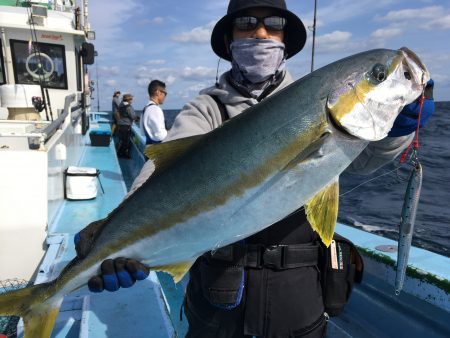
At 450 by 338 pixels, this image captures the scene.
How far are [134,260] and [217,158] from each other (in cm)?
72

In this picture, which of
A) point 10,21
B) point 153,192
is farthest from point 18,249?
point 10,21

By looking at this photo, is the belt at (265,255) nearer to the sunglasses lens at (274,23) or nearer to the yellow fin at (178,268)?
the yellow fin at (178,268)

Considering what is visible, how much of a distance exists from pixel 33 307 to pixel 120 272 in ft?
2.14

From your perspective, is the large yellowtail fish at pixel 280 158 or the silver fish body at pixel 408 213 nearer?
the large yellowtail fish at pixel 280 158

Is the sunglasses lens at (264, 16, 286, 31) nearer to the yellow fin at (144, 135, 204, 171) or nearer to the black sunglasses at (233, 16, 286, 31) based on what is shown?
the black sunglasses at (233, 16, 286, 31)

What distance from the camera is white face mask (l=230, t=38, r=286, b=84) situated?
2408mm

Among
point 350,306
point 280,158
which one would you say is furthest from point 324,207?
point 350,306

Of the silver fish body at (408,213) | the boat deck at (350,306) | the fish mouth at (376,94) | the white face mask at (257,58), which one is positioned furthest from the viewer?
the boat deck at (350,306)

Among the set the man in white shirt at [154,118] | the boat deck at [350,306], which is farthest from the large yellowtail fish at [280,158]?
the man in white shirt at [154,118]

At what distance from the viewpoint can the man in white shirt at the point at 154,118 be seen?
8344 mm

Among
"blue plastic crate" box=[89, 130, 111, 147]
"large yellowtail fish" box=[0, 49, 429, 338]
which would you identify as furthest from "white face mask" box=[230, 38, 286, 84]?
"blue plastic crate" box=[89, 130, 111, 147]

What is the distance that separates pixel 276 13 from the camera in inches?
97.5

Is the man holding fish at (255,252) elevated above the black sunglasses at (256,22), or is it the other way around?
the black sunglasses at (256,22)

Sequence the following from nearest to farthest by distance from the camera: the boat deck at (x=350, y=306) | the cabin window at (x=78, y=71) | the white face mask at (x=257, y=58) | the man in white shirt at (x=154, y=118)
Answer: the white face mask at (x=257, y=58) → the boat deck at (x=350, y=306) → the man in white shirt at (x=154, y=118) → the cabin window at (x=78, y=71)
